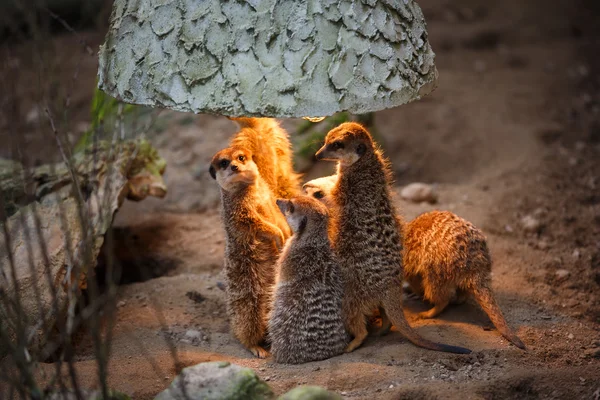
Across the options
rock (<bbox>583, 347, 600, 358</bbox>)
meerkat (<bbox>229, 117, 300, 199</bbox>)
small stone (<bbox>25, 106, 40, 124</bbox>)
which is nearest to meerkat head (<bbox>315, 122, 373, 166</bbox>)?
meerkat (<bbox>229, 117, 300, 199</bbox>)

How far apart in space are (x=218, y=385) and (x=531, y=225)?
2907 mm

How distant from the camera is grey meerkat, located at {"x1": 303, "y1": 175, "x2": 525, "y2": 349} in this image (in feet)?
11.1

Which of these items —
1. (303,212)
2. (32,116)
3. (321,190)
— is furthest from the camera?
(32,116)

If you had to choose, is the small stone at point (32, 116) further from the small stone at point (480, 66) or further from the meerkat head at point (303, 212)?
the small stone at point (480, 66)

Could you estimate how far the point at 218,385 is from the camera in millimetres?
2586

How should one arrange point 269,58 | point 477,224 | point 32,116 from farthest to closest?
1. point 32,116
2. point 477,224
3. point 269,58

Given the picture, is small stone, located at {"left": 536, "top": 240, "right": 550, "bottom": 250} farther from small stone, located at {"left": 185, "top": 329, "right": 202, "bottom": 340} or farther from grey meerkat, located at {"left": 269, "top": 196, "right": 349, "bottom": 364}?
small stone, located at {"left": 185, "top": 329, "right": 202, "bottom": 340}

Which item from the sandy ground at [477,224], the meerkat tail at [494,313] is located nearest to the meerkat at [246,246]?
the sandy ground at [477,224]

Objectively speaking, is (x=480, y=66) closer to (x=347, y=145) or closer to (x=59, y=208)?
(x=347, y=145)

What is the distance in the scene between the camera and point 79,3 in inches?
332

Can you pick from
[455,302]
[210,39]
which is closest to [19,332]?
[210,39]

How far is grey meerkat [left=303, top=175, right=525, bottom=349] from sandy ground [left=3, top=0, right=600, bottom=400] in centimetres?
14

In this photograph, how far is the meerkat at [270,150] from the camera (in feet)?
12.1

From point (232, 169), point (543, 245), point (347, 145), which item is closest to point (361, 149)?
point (347, 145)
